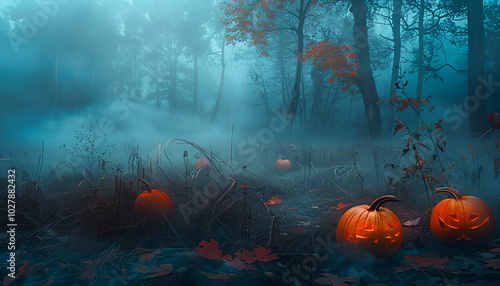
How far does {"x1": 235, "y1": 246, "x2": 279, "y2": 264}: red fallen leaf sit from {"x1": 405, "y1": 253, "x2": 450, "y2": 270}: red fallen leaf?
88 cm

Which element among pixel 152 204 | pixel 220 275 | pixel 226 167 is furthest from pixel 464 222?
pixel 226 167

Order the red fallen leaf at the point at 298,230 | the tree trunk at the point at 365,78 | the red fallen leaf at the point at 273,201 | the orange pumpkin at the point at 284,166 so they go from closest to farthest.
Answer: the red fallen leaf at the point at 298,230
the red fallen leaf at the point at 273,201
the orange pumpkin at the point at 284,166
the tree trunk at the point at 365,78

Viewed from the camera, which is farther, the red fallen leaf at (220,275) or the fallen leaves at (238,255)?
the fallen leaves at (238,255)

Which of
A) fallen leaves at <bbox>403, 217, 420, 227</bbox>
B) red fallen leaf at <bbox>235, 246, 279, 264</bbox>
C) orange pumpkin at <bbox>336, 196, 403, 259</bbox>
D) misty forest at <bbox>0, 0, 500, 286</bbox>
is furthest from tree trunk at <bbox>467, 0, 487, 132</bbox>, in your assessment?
red fallen leaf at <bbox>235, 246, 279, 264</bbox>

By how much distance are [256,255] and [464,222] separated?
1465 mm

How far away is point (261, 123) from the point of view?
Result: 686 inches

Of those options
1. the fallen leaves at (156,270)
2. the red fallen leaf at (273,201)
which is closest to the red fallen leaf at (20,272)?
the fallen leaves at (156,270)

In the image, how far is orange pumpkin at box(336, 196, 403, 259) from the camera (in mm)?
1736

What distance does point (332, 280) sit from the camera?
4.83 ft

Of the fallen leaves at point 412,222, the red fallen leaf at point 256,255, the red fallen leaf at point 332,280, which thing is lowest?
the red fallen leaf at point 332,280

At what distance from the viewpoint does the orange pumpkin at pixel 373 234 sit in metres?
1.74

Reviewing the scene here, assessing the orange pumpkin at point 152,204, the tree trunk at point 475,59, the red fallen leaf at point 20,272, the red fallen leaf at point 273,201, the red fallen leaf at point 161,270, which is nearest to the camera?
the red fallen leaf at point 20,272

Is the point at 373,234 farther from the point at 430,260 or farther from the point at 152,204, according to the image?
the point at 152,204

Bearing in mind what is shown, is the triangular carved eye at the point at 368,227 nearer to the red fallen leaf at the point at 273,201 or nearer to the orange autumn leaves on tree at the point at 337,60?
the red fallen leaf at the point at 273,201
